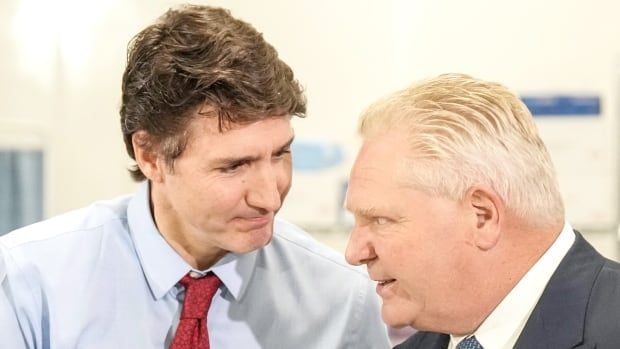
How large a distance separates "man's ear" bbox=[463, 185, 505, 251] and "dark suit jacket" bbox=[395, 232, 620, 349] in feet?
0.36

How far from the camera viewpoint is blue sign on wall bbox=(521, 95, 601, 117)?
3.15 m

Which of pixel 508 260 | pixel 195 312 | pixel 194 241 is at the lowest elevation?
pixel 195 312

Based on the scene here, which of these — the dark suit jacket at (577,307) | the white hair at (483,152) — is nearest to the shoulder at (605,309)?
the dark suit jacket at (577,307)

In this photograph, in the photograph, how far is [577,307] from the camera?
4.21ft

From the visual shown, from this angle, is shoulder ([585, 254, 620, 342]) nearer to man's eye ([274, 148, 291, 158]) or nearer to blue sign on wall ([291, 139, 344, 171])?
man's eye ([274, 148, 291, 158])

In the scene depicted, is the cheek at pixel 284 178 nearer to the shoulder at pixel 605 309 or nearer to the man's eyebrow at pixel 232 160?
the man's eyebrow at pixel 232 160

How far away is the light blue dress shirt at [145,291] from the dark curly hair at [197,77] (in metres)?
0.20

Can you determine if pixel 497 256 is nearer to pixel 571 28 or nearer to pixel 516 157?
pixel 516 157

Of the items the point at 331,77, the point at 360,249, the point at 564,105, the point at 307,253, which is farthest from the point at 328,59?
the point at 360,249

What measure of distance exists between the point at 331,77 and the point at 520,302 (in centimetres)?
194

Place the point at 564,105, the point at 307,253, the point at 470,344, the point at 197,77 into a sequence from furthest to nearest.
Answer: the point at 564,105 → the point at 307,253 → the point at 197,77 → the point at 470,344

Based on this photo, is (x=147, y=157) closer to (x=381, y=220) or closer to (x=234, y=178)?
(x=234, y=178)

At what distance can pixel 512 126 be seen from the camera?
1.31m

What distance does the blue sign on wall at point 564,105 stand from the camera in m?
3.15
